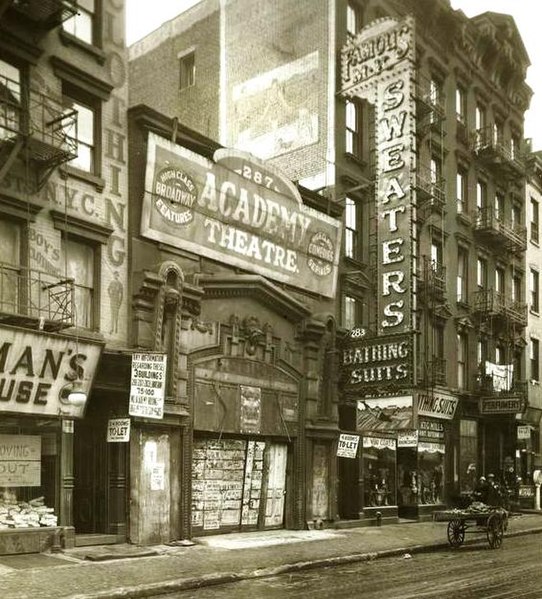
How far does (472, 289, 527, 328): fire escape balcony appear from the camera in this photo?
34.8 metres

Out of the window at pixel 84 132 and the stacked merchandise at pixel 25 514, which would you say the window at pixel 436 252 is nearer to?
the window at pixel 84 132

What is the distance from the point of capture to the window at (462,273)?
113 feet

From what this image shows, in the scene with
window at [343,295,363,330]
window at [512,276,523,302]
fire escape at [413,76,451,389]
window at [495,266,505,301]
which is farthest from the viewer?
window at [512,276,523,302]

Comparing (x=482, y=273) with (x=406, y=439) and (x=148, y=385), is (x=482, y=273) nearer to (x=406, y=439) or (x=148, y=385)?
(x=406, y=439)

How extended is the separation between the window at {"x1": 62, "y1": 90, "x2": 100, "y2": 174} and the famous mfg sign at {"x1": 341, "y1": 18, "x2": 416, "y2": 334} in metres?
10.3

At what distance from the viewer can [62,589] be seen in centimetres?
1285

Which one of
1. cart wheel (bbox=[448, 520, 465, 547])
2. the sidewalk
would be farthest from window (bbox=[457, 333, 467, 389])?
cart wheel (bbox=[448, 520, 465, 547])

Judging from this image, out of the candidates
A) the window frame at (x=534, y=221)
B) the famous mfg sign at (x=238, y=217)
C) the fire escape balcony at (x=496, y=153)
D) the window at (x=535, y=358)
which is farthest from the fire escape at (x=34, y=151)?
the window frame at (x=534, y=221)

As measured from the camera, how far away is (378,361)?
24.3m

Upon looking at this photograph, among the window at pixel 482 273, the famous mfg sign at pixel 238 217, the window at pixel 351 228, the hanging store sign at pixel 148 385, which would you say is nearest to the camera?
the hanging store sign at pixel 148 385

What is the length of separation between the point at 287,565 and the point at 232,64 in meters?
21.2

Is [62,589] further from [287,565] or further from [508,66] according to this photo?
[508,66]

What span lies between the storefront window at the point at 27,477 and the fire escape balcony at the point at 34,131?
16.8ft

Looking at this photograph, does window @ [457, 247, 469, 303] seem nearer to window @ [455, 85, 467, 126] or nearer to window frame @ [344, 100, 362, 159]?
window @ [455, 85, 467, 126]
